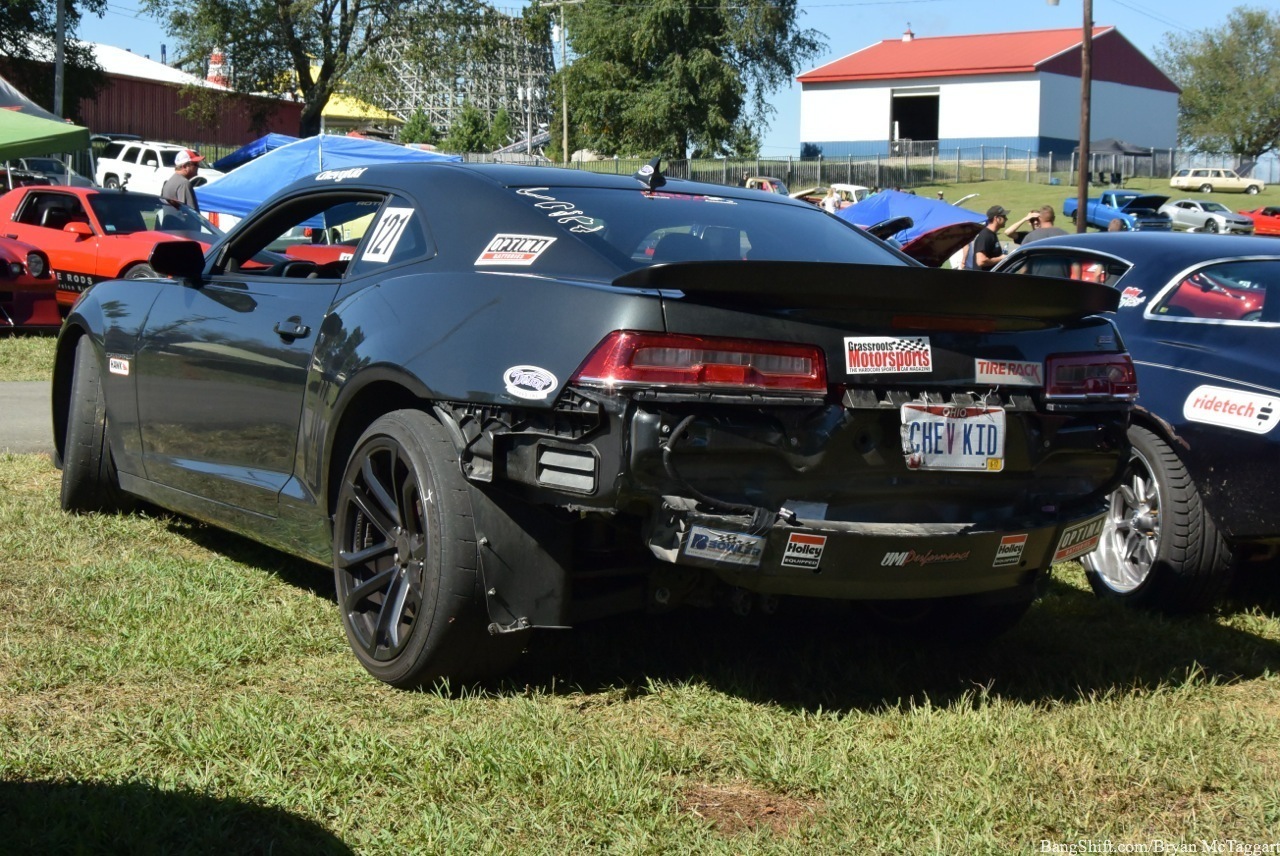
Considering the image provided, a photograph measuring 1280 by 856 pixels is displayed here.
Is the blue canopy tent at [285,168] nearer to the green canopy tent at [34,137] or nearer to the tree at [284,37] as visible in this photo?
the green canopy tent at [34,137]

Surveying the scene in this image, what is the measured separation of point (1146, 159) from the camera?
65625 mm

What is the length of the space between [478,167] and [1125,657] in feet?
8.58

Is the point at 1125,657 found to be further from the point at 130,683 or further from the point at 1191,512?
the point at 130,683

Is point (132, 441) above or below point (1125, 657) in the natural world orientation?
above

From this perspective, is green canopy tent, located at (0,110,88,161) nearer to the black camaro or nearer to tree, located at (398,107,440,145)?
the black camaro

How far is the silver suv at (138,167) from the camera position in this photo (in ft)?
111

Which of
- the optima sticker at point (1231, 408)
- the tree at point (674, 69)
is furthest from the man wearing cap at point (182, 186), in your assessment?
the tree at point (674, 69)

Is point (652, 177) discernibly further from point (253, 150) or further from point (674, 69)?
point (674, 69)

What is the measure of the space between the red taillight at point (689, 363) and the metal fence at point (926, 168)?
48.5m

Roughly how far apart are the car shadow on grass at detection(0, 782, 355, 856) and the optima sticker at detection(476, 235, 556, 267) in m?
1.59

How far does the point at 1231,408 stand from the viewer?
198 inches

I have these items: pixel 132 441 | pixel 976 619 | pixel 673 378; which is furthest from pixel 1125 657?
pixel 132 441

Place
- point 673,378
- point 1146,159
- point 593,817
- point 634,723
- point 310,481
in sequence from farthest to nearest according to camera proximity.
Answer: point 1146,159 < point 310,481 < point 634,723 < point 673,378 < point 593,817

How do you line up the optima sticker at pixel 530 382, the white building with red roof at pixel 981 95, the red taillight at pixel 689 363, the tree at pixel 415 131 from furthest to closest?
the tree at pixel 415 131
the white building with red roof at pixel 981 95
the optima sticker at pixel 530 382
the red taillight at pixel 689 363
